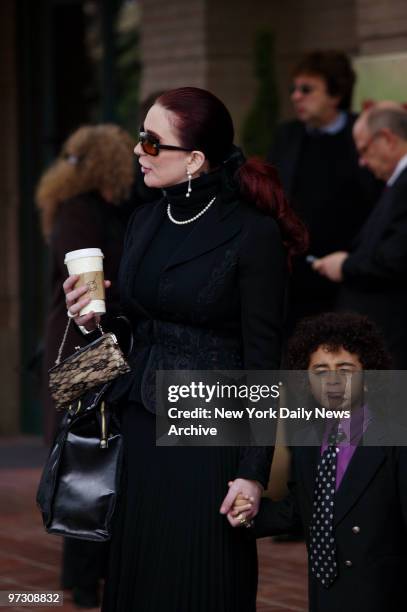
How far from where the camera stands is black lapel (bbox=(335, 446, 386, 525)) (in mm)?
4254

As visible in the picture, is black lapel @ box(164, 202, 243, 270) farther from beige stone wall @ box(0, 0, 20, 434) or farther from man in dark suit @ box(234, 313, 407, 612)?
beige stone wall @ box(0, 0, 20, 434)

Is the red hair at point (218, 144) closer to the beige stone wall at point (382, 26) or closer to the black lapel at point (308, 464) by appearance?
the black lapel at point (308, 464)

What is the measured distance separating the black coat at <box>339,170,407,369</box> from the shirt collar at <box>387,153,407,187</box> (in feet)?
0.12

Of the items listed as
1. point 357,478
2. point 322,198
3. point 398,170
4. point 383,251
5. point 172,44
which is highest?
point 172,44

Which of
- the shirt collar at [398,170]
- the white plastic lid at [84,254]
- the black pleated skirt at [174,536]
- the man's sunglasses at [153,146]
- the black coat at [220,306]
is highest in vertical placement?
the shirt collar at [398,170]

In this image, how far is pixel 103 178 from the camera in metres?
6.54

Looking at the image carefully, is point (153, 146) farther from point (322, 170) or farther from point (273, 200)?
point (322, 170)

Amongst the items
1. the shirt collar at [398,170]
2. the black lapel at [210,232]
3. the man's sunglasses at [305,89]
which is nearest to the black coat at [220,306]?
the black lapel at [210,232]

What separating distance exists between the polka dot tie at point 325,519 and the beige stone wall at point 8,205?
784cm

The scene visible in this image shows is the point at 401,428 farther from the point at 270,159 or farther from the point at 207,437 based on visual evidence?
the point at 270,159

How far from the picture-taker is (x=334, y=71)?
7812mm

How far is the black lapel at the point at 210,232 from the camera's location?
4.23 m

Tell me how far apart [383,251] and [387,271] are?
0.30 ft

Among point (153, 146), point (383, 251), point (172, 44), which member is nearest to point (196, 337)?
point (153, 146)
